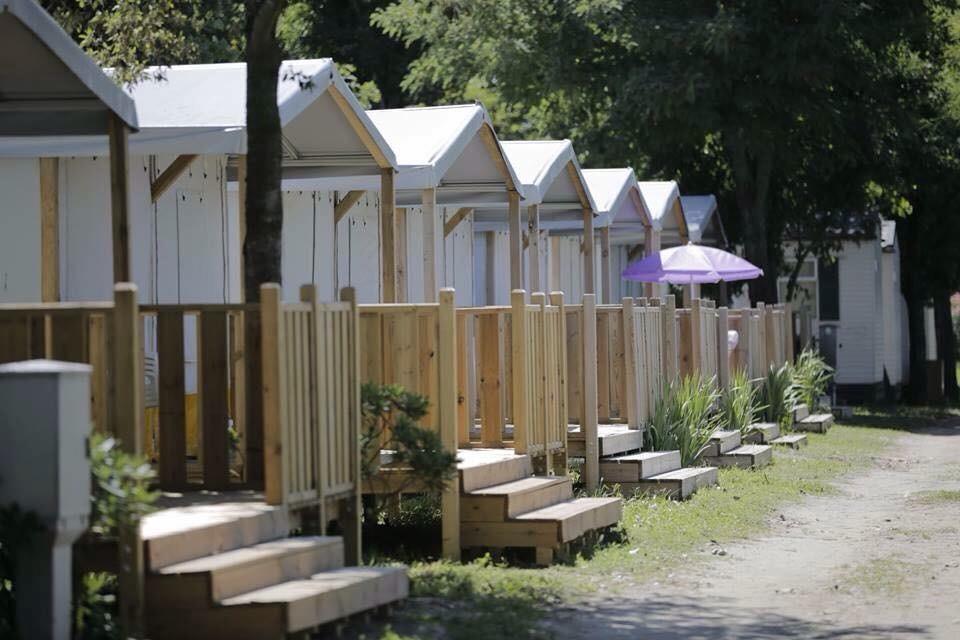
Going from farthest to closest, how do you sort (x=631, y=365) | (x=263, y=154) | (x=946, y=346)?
(x=946, y=346) → (x=631, y=365) → (x=263, y=154)

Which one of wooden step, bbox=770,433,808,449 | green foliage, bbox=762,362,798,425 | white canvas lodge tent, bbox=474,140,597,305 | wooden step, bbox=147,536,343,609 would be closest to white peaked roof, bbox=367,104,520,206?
white canvas lodge tent, bbox=474,140,597,305

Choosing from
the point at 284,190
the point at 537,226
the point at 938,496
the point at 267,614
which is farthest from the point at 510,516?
the point at 537,226

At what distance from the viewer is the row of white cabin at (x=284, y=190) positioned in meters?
12.6

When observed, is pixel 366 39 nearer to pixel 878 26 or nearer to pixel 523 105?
pixel 523 105

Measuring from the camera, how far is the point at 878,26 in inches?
1111

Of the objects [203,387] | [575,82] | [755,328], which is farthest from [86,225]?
[575,82]

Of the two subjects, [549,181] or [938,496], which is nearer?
[938,496]

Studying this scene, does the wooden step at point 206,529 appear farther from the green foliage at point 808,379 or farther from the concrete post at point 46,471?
the green foliage at point 808,379

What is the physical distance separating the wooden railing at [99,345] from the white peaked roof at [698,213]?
2141 cm

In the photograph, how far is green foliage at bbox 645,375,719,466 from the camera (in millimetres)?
16094

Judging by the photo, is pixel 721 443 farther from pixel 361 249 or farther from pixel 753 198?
pixel 753 198

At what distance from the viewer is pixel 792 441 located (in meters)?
21.5

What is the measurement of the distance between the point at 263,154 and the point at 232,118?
2328 mm

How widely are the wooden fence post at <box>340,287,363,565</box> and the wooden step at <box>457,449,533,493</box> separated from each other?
112 cm
